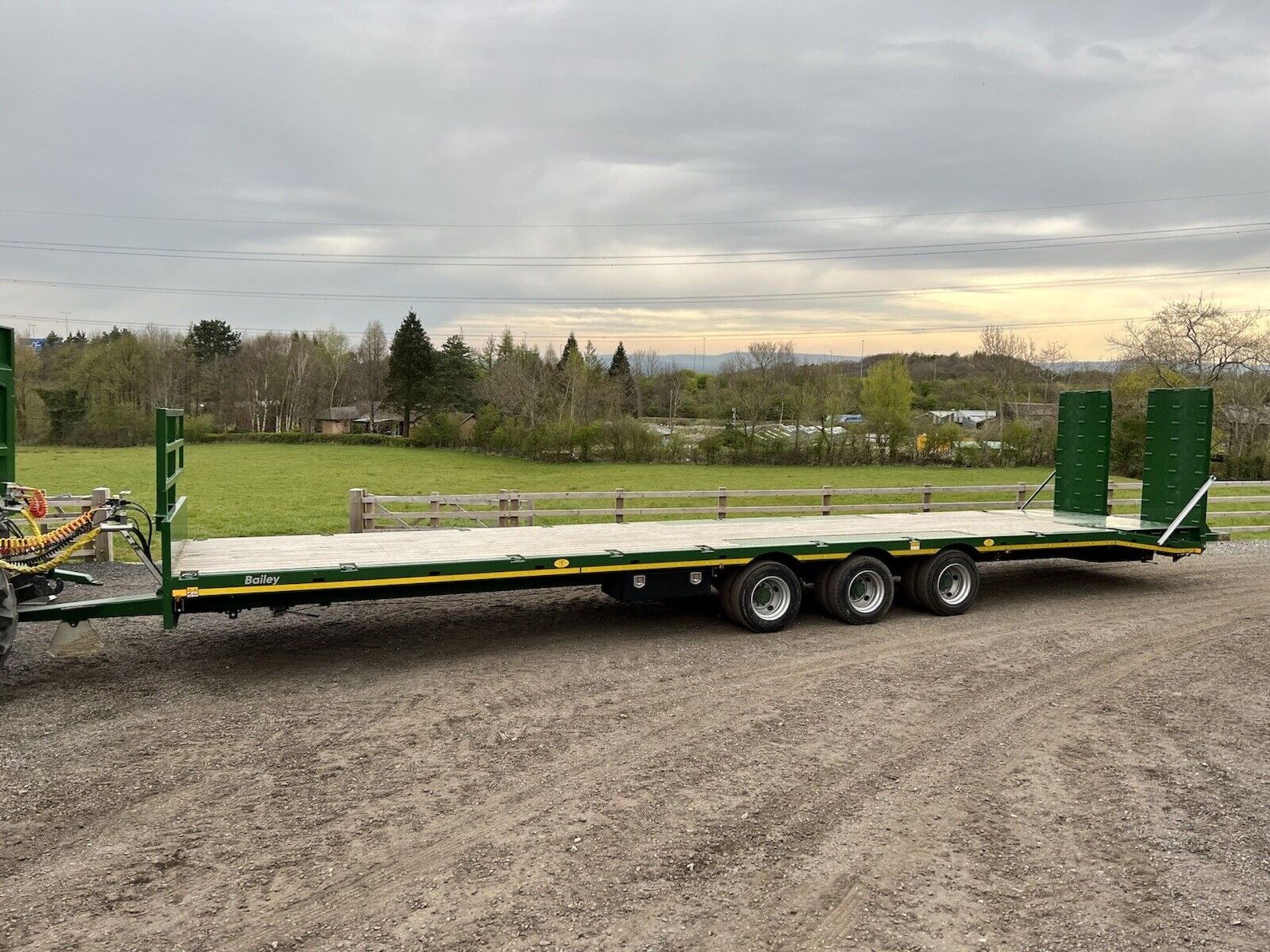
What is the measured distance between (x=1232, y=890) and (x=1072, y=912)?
952mm

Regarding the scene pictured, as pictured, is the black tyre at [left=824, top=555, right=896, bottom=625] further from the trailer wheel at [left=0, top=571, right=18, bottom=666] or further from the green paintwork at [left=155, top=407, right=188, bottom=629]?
the trailer wheel at [left=0, top=571, right=18, bottom=666]

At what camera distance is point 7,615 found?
6.77 m

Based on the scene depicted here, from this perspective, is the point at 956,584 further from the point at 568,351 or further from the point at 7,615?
the point at 568,351

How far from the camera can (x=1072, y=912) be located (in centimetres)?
434

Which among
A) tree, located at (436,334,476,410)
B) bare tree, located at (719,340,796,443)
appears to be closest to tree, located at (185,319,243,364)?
tree, located at (436,334,476,410)

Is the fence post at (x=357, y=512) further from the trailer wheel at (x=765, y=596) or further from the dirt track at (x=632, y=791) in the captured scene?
the trailer wheel at (x=765, y=596)

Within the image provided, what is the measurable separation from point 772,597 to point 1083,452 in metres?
6.34

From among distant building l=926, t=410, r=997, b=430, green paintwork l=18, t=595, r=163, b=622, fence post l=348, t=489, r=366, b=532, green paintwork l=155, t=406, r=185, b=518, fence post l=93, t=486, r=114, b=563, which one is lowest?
fence post l=93, t=486, r=114, b=563

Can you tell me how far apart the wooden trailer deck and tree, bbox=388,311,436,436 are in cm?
6685

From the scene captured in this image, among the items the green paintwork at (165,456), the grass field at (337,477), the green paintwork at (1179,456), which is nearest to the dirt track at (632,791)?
the green paintwork at (165,456)

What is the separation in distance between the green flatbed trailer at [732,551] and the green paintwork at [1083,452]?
0.07ft

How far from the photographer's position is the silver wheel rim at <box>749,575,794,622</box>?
9.57 m

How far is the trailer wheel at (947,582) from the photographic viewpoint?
408 inches

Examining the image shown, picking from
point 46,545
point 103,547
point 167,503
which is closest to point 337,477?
point 103,547
